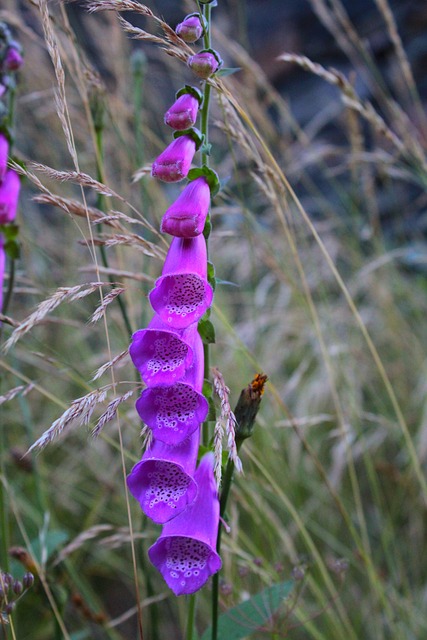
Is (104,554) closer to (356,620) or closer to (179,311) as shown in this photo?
(356,620)

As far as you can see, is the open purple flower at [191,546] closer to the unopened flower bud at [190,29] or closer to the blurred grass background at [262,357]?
the blurred grass background at [262,357]

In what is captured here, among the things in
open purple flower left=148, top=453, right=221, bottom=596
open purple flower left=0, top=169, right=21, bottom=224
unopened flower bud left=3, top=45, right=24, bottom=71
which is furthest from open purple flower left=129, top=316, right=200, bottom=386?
unopened flower bud left=3, top=45, right=24, bottom=71

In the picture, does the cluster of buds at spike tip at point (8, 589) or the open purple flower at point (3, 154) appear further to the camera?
the open purple flower at point (3, 154)

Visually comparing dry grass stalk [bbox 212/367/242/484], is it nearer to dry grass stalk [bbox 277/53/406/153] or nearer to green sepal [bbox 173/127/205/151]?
green sepal [bbox 173/127/205/151]

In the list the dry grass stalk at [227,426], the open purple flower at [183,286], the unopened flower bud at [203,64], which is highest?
the unopened flower bud at [203,64]

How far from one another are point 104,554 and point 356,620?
0.58m

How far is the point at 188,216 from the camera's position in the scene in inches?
22.3

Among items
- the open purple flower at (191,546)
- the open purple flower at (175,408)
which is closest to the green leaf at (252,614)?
the open purple flower at (191,546)

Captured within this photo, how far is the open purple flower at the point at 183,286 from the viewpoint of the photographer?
0.56 metres

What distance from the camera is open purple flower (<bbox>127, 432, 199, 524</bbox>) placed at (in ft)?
1.81

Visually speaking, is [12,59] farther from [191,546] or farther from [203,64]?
[191,546]

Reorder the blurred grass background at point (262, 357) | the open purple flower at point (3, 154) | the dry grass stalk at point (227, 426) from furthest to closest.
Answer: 1. the blurred grass background at point (262, 357)
2. the open purple flower at point (3, 154)
3. the dry grass stalk at point (227, 426)

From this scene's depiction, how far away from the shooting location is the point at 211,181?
61cm

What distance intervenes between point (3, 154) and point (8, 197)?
2.1 inches
